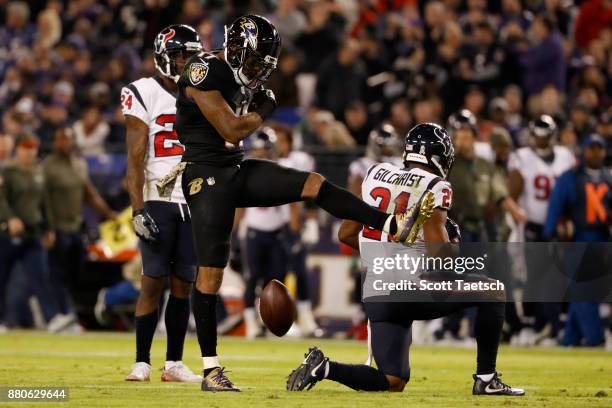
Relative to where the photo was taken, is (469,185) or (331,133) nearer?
(469,185)

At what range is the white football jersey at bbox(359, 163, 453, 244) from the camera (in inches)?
301

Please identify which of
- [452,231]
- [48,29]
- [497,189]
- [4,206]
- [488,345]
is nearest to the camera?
[488,345]

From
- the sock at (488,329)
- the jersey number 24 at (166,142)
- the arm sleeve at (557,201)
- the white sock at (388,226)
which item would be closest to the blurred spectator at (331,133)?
the arm sleeve at (557,201)

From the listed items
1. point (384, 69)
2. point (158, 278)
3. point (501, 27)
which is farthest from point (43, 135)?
point (158, 278)

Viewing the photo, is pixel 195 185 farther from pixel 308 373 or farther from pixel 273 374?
pixel 273 374

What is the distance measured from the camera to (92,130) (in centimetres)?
1708

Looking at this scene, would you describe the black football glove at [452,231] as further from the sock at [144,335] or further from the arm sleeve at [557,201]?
the arm sleeve at [557,201]

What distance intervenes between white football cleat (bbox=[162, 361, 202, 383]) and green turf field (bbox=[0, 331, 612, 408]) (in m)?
0.13

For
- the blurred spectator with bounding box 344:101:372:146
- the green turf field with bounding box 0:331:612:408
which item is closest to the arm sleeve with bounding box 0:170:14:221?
the green turf field with bounding box 0:331:612:408

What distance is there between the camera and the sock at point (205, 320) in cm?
780

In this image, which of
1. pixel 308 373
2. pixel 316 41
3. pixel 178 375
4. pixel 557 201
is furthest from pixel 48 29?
pixel 308 373

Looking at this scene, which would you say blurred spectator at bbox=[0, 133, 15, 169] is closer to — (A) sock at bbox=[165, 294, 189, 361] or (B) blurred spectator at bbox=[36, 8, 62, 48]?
(B) blurred spectator at bbox=[36, 8, 62, 48]

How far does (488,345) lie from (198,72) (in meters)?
2.16

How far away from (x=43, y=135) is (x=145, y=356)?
8776 mm
